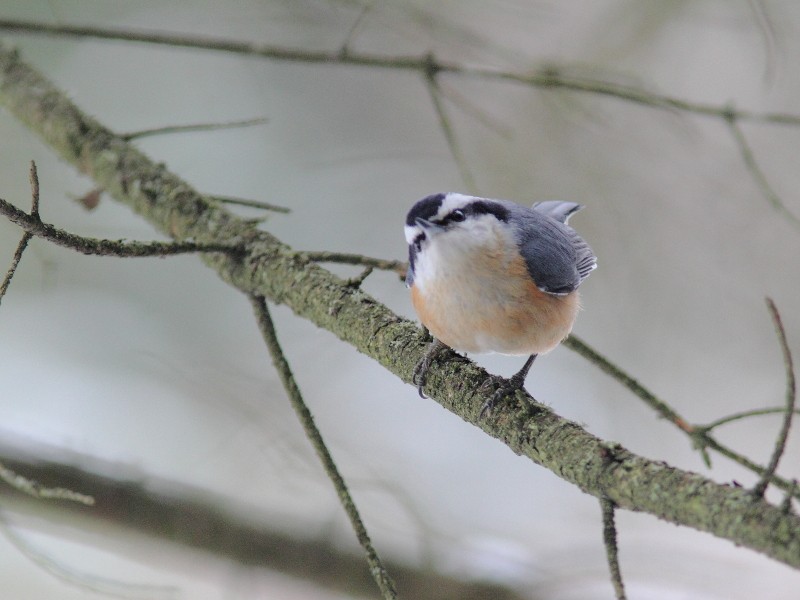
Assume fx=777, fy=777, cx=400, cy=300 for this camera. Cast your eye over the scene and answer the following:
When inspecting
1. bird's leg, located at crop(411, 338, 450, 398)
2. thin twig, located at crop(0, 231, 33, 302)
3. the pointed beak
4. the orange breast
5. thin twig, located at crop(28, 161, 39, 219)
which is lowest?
thin twig, located at crop(0, 231, 33, 302)

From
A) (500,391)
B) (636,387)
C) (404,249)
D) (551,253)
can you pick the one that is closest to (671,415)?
(636,387)

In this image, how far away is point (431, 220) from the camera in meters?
2.44

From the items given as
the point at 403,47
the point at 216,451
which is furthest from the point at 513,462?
the point at 403,47

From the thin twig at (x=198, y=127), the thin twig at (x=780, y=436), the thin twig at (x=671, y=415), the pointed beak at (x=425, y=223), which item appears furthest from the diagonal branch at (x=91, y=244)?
the thin twig at (x=780, y=436)

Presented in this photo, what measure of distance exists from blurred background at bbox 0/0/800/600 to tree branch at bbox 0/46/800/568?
19.3 inches

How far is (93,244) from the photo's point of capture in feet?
5.43

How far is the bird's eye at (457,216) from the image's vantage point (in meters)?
2.49

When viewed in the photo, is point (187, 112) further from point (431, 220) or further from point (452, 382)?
point (452, 382)

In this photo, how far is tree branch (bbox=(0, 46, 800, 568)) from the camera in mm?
1244

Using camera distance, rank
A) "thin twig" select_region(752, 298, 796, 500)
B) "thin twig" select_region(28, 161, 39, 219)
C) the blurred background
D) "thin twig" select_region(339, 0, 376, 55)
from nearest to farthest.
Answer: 1. "thin twig" select_region(752, 298, 796, 500)
2. "thin twig" select_region(28, 161, 39, 219)
3. "thin twig" select_region(339, 0, 376, 55)
4. the blurred background

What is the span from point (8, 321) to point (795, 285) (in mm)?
4890

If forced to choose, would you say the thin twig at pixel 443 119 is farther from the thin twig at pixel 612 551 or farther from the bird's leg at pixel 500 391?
the thin twig at pixel 612 551

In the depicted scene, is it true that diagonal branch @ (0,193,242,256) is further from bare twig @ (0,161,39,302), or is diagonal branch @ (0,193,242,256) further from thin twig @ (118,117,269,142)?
thin twig @ (118,117,269,142)

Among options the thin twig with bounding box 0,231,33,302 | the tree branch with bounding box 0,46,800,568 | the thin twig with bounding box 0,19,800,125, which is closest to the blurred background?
the thin twig with bounding box 0,19,800,125
